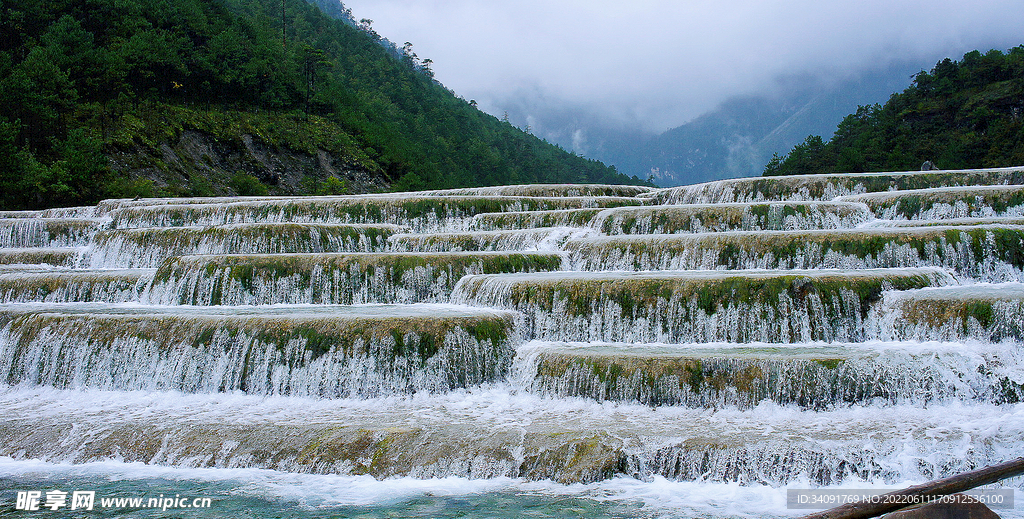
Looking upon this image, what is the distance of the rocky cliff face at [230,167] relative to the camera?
126ft

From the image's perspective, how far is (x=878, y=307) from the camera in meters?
10.2

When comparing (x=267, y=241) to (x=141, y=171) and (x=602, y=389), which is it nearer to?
(x=602, y=389)

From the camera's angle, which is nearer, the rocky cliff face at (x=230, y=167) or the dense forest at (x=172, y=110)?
the dense forest at (x=172, y=110)

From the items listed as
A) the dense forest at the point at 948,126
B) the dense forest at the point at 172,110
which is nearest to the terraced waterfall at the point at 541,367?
the dense forest at the point at 172,110

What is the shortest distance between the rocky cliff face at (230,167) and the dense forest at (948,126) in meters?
36.9

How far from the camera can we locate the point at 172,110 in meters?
46.1

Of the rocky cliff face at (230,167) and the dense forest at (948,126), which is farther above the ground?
the dense forest at (948,126)

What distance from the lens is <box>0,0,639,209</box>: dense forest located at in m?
34.2

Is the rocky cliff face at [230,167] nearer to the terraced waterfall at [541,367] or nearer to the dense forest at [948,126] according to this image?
the terraced waterfall at [541,367]

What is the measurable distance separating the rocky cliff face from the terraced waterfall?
23.4 metres

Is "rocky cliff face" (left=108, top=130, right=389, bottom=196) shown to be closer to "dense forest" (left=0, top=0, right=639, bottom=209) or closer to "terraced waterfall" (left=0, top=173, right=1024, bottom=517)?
"dense forest" (left=0, top=0, right=639, bottom=209)

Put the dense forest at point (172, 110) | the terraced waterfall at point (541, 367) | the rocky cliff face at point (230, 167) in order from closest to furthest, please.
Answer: the terraced waterfall at point (541, 367)
the dense forest at point (172, 110)
the rocky cliff face at point (230, 167)

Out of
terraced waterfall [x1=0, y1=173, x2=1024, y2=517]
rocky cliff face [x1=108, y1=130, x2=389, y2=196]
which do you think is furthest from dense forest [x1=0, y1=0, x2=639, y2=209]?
terraced waterfall [x1=0, y1=173, x2=1024, y2=517]

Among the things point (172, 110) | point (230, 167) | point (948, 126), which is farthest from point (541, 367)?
point (948, 126)
